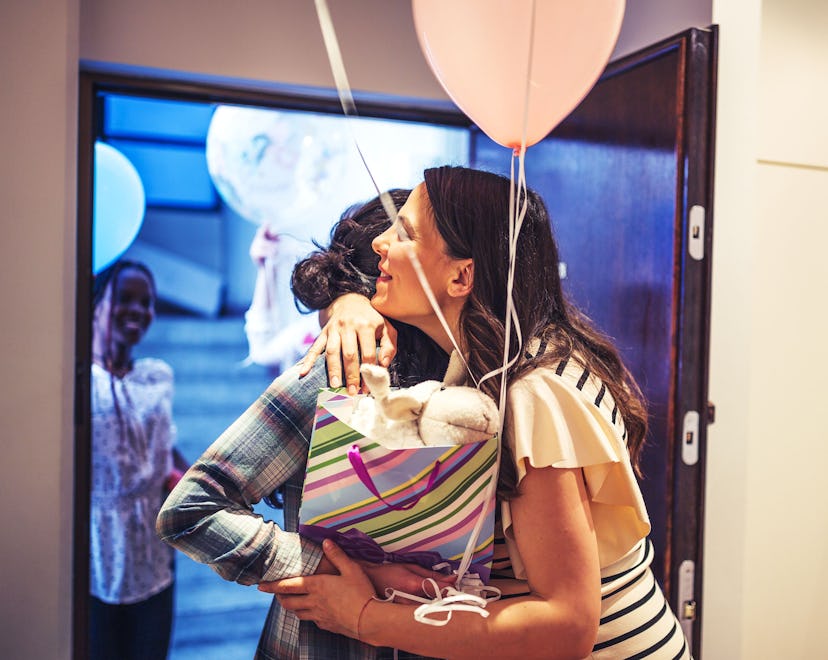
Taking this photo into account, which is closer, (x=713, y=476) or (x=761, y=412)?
(x=713, y=476)

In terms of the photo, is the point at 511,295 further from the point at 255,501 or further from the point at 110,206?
the point at 110,206

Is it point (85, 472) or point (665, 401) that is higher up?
point (665, 401)

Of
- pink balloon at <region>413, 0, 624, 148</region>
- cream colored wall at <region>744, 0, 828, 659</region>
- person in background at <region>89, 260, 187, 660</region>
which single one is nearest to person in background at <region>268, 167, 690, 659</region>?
pink balloon at <region>413, 0, 624, 148</region>

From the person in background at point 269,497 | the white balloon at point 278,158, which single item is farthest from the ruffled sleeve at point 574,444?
the white balloon at point 278,158

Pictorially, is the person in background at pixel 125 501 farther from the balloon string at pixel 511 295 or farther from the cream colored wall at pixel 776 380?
the balloon string at pixel 511 295

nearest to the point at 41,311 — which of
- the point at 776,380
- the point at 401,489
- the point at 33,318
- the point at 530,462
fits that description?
the point at 33,318

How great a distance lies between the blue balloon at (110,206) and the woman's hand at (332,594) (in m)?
1.53

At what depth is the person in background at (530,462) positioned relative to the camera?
2.94 feet

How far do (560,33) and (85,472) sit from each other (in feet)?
5.82

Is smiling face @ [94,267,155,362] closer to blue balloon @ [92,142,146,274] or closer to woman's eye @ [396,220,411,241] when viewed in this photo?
blue balloon @ [92,142,146,274]

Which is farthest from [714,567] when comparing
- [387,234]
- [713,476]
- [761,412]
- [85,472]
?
[85,472]

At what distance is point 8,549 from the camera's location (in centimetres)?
187

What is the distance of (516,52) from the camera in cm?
102

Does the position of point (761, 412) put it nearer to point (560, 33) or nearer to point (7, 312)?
point (560, 33)
